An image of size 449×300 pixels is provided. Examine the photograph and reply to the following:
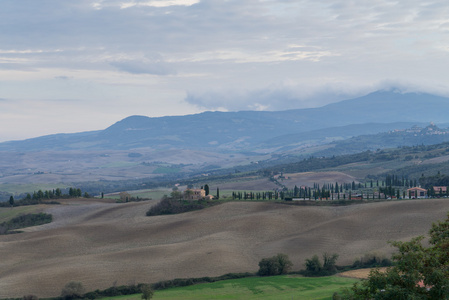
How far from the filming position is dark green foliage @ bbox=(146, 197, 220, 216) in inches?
6053

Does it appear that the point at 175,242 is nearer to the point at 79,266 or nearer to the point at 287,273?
the point at 79,266

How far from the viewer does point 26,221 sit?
15775 cm

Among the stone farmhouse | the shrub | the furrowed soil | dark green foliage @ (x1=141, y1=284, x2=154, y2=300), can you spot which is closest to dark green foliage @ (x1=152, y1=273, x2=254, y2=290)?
the furrowed soil

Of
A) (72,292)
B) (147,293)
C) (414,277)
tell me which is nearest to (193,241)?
(72,292)

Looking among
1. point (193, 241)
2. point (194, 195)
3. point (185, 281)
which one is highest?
point (194, 195)

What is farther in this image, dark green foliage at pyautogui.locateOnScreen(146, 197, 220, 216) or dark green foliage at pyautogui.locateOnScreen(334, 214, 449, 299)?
dark green foliage at pyautogui.locateOnScreen(146, 197, 220, 216)

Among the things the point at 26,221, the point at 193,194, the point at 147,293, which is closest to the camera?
the point at 147,293

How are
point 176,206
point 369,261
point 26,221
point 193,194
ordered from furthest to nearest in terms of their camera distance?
1. point 193,194
2. point 26,221
3. point 176,206
4. point 369,261

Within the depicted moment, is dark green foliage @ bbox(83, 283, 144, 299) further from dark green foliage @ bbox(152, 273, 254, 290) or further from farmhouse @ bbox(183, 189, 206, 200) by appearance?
farmhouse @ bbox(183, 189, 206, 200)

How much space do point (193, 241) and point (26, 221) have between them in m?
63.9

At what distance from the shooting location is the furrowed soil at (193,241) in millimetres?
91812

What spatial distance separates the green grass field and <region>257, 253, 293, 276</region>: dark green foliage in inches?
112

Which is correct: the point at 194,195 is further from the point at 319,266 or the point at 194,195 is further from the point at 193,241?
the point at 319,266

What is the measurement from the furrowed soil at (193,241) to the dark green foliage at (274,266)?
3123mm
